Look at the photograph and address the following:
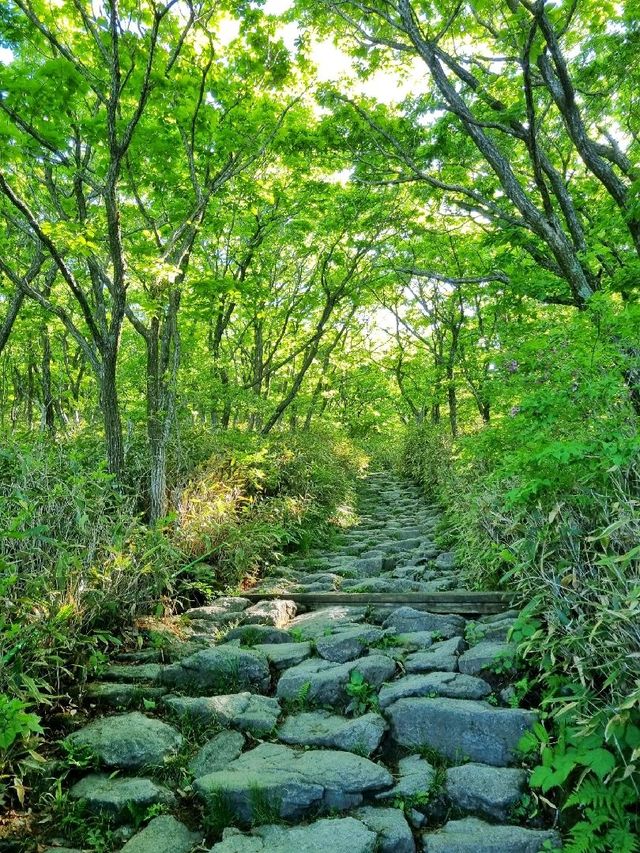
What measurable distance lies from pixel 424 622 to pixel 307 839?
240 cm

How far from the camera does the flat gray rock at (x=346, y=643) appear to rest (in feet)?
13.5

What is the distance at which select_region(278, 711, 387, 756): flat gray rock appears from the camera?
305cm

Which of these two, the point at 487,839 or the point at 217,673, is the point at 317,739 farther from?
the point at 487,839

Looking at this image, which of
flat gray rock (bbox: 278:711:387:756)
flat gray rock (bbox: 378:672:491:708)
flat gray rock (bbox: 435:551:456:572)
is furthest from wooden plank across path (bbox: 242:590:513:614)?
flat gray rock (bbox: 278:711:387:756)

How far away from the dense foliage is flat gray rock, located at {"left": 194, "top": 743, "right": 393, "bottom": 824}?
87 cm

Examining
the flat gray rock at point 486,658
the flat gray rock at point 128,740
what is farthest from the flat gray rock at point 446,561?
the flat gray rock at point 128,740

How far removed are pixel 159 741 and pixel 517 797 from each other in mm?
1941

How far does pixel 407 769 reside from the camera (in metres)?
2.83

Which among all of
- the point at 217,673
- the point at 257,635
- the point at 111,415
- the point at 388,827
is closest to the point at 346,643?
the point at 257,635

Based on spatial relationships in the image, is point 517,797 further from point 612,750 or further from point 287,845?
point 287,845

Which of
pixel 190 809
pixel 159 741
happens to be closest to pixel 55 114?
pixel 159 741

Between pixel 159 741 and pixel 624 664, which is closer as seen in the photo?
pixel 624 664

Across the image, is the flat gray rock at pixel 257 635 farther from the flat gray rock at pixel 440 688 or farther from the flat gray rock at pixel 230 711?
the flat gray rock at pixel 440 688

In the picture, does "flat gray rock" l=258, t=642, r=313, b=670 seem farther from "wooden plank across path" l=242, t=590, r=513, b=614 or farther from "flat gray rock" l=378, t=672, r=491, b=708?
"wooden plank across path" l=242, t=590, r=513, b=614
